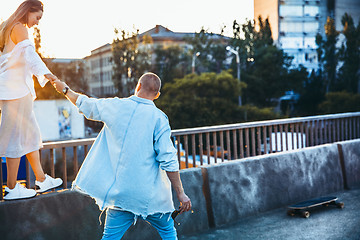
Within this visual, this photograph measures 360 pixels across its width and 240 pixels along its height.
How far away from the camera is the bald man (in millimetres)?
3463

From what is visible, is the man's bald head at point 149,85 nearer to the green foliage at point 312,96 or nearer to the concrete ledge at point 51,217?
the concrete ledge at point 51,217

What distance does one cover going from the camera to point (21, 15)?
4469 millimetres

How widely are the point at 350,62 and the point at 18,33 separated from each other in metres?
64.3

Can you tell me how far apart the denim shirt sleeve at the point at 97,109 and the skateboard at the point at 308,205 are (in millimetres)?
3840

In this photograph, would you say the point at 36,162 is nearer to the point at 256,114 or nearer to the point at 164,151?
the point at 164,151

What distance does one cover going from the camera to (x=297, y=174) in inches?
286

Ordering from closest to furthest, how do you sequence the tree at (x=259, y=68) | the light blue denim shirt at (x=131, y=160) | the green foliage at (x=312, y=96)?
the light blue denim shirt at (x=131, y=160)
the tree at (x=259, y=68)
the green foliage at (x=312, y=96)

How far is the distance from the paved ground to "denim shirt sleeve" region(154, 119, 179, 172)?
2.35 m

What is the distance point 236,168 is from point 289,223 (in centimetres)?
102

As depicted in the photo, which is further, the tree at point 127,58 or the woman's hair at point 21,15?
the tree at point 127,58

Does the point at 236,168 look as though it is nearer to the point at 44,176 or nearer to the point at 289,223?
the point at 289,223

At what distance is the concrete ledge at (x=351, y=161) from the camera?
325 inches

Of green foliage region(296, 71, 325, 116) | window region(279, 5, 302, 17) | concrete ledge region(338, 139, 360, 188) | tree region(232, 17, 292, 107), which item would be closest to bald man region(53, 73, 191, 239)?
concrete ledge region(338, 139, 360, 188)

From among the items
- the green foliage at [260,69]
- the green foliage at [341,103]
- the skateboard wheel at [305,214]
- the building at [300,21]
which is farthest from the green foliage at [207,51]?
the skateboard wheel at [305,214]
